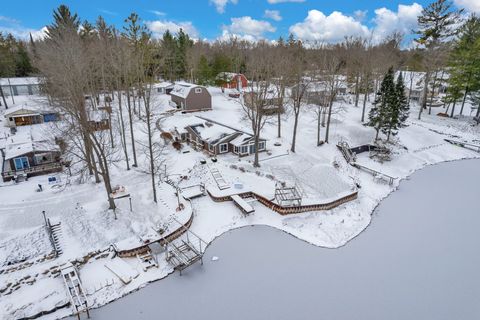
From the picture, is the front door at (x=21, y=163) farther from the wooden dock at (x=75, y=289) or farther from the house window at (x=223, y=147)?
the house window at (x=223, y=147)

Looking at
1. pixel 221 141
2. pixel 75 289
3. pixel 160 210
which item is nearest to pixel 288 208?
pixel 160 210

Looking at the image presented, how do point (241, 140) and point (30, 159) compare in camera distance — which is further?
point (241, 140)

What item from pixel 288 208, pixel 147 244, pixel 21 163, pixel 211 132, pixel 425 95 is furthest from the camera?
pixel 425 95

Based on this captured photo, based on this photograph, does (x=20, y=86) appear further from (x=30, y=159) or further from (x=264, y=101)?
(x=264, y=101)

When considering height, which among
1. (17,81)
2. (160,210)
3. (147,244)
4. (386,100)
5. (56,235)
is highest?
(17,81)

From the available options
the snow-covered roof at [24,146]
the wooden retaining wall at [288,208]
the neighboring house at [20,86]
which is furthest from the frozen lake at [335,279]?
the neighboring house at [20,86]

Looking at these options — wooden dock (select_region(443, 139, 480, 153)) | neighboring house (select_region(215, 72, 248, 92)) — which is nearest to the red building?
neighboring house (select_region(215, 72, 248, 92))

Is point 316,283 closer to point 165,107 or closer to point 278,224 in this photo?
point 278,224

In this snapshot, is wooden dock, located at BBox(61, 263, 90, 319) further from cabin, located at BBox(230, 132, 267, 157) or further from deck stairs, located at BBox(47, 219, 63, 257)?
cabin, located at BBox(230, 132, 267, 157)
